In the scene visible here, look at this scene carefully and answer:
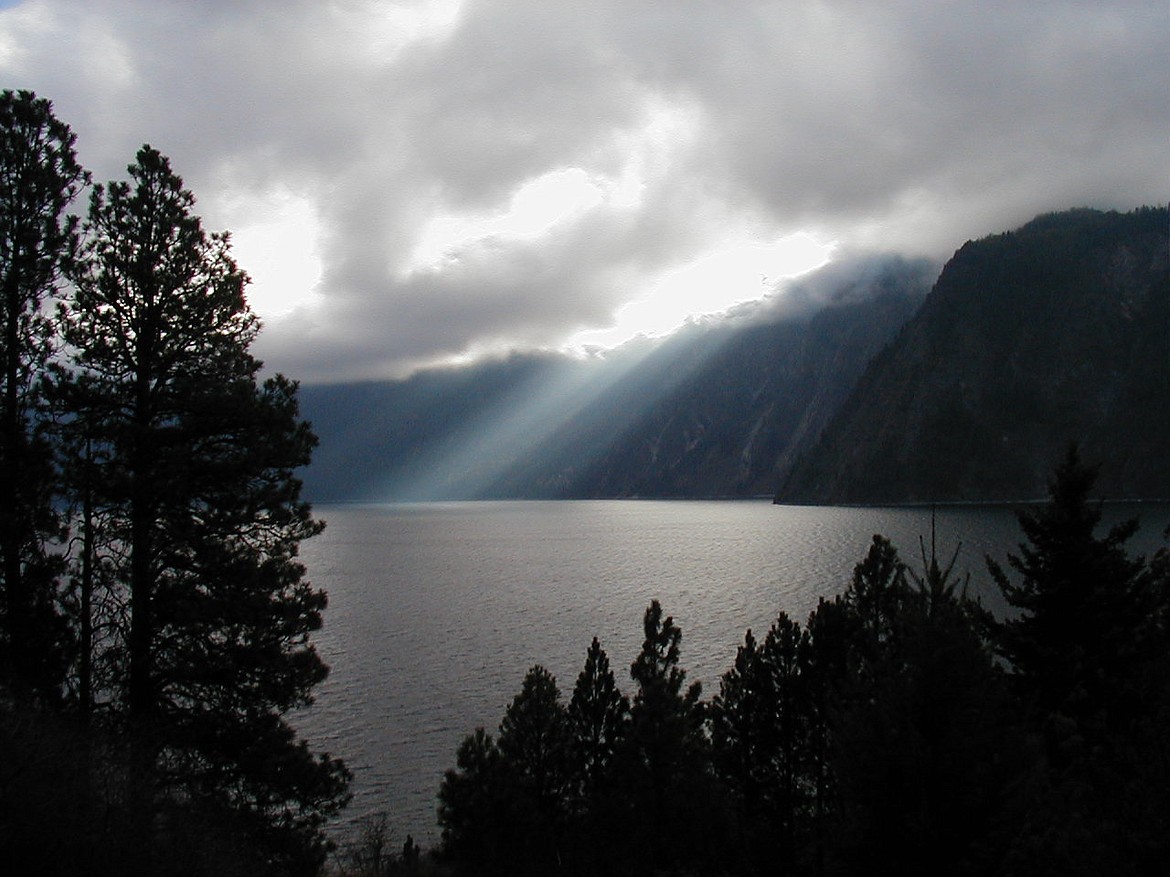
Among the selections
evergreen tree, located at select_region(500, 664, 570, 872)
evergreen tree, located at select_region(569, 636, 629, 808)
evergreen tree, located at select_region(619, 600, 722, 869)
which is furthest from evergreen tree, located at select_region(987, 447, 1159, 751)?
evergreen tree, located at select_region(500, 664, 570, 872)

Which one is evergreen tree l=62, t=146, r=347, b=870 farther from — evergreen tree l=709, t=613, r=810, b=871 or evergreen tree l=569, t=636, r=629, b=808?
evergreen tree l=709, t=613, r=810, b=871

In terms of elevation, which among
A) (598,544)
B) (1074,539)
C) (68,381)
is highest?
(68,381)

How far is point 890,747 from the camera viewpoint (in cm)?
1008

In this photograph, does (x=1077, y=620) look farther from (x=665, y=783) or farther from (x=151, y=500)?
(x=151, y=500)

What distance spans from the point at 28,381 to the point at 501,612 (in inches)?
2237

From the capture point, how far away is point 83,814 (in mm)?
7703

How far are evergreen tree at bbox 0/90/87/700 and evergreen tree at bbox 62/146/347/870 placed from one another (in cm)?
58

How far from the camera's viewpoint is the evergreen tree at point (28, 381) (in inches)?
494

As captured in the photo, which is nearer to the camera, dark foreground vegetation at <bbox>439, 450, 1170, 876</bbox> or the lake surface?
dark foreground vegetation at <bbox>439, 450, 1170, 876</bbox>

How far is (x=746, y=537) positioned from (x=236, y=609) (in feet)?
420

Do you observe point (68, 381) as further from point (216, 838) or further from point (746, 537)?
point (746, 537)

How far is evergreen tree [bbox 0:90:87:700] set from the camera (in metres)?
12.5

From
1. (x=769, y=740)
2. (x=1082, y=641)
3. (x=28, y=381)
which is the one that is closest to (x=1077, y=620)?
(x=1082, y=641)

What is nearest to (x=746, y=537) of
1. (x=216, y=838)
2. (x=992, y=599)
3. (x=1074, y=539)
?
(x=992, y=599)
